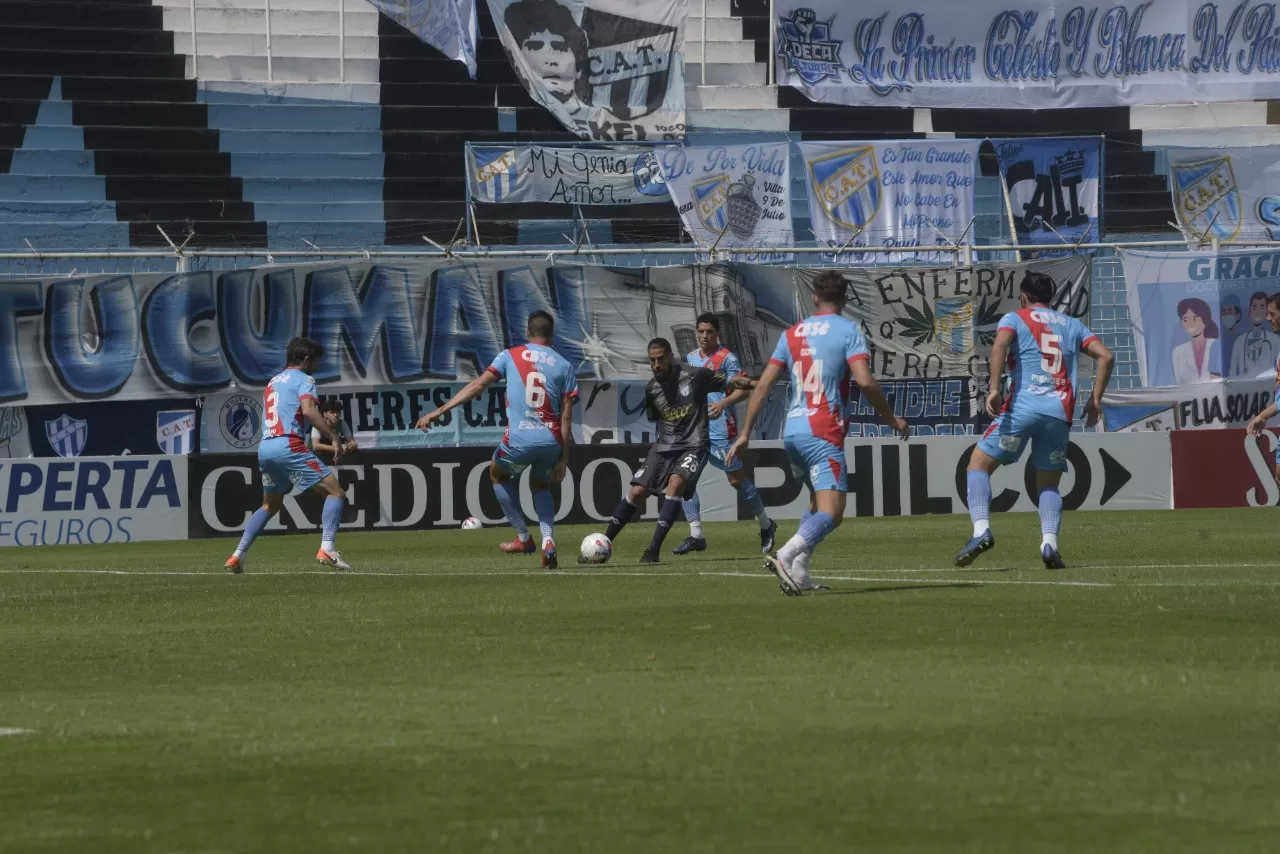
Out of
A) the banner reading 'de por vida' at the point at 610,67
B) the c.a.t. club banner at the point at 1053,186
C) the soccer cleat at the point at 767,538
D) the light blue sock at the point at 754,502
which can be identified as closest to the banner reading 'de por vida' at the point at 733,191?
the banner reading 'de por vida' at the point at 610,67

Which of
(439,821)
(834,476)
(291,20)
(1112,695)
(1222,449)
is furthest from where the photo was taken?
(291,20)

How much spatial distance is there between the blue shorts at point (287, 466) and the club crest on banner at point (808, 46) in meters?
17.6

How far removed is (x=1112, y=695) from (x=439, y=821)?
2670 millimetres

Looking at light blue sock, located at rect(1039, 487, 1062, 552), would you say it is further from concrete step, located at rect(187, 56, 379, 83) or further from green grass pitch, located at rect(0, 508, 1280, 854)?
concrete step, located at rect(187, 56, 379, 83)

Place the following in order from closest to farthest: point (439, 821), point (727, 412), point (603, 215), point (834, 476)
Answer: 1. point (439, 821)
2. point (834, 476)
3. point (727, 412)
4. point (603, 215)

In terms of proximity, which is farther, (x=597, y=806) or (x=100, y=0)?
(x=100, y=0)

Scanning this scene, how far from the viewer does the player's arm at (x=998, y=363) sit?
39.4 feet

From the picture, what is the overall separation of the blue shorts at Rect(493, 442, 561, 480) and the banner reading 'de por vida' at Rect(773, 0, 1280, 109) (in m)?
17.4

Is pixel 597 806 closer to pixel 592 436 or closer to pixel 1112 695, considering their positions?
pixel 1112 695

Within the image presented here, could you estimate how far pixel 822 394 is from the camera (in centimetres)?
1051

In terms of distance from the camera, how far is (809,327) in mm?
10578

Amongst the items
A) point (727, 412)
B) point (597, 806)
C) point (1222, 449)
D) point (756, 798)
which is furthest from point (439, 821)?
point (1222, 449)

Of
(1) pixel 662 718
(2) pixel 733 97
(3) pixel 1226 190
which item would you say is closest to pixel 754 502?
(1) pixel 662 718

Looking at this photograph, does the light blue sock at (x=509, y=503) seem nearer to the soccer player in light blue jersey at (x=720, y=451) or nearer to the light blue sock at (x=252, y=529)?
the soccer player in light blue jersey at (x=720, y=451)
